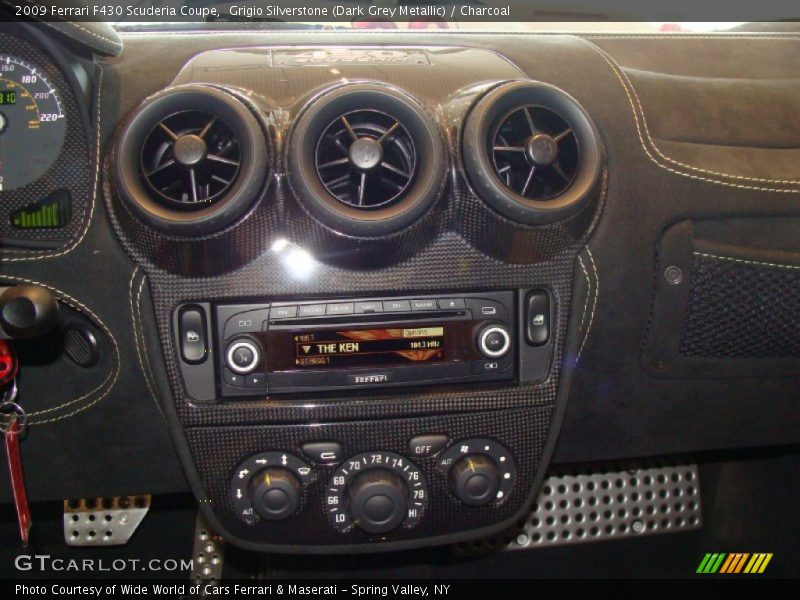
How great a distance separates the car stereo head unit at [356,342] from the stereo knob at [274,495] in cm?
15

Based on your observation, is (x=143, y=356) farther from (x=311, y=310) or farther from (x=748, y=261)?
(x=748, y=261)

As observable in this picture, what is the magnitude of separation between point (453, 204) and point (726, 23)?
110 centimetres

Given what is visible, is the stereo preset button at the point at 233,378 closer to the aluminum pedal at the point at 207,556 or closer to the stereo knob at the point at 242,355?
the stereo knob at the point at 242,355

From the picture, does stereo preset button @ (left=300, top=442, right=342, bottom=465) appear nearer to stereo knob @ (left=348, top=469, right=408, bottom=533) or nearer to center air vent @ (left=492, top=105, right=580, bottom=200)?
stereo knob @ (left=348, top=469, right=408, bottom=533)

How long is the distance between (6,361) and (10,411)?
115 millimetres

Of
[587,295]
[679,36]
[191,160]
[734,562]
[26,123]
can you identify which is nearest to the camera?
[191,160]

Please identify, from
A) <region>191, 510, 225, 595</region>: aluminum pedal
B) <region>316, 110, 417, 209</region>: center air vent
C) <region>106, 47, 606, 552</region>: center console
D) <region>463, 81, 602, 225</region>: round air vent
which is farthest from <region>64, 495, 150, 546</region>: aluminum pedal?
<region>463, 81, 602, 225</region>: round air vent

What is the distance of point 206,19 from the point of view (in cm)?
175

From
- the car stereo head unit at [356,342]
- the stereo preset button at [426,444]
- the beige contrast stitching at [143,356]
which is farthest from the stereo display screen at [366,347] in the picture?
the beige contrast stitching at [143,356]

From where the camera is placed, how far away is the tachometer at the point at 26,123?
52.1 inches

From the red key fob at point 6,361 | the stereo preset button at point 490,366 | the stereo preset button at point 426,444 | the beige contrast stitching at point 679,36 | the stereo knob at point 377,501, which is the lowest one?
the stereo knob at point 377,501

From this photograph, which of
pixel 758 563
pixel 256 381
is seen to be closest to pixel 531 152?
pixel 256 381

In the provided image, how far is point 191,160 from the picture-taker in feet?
3.89

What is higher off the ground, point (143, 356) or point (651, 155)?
point (651, 155)
